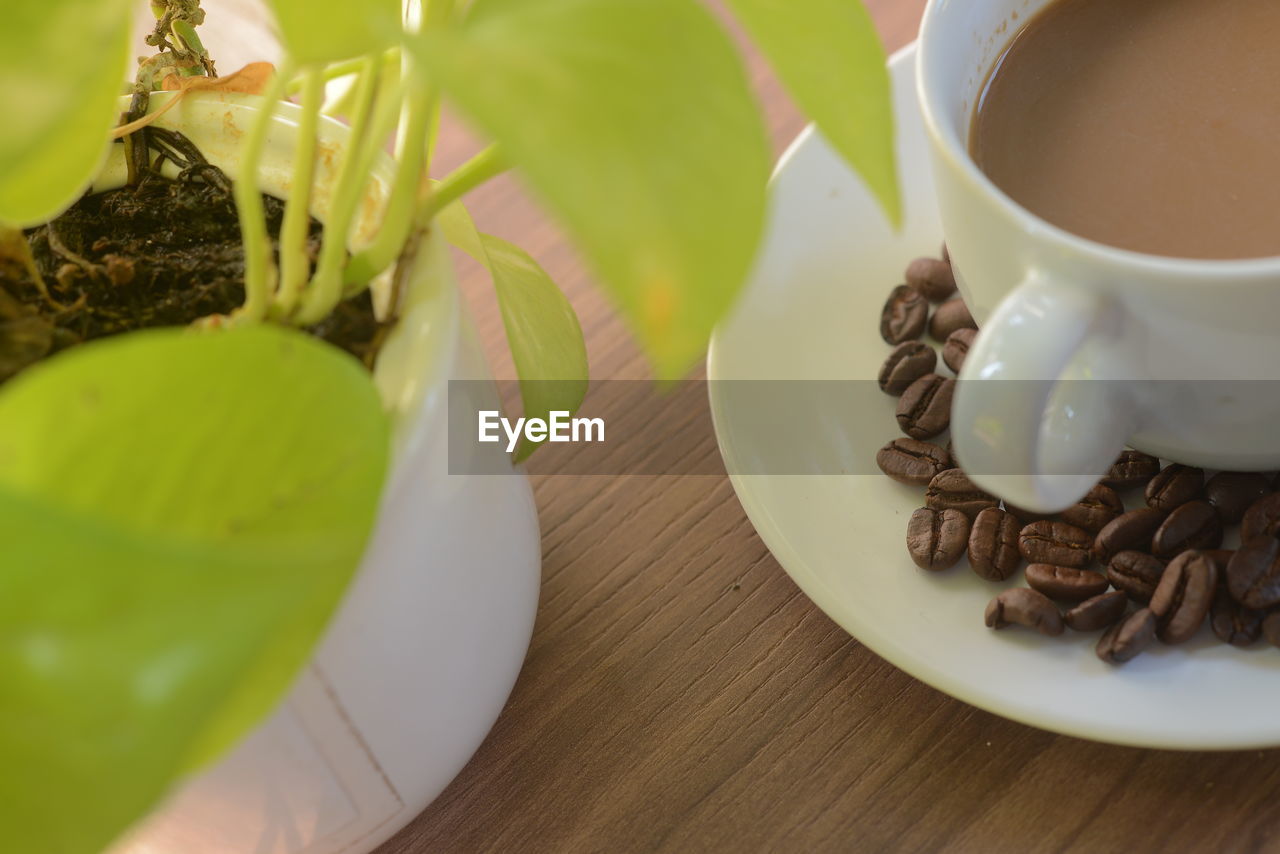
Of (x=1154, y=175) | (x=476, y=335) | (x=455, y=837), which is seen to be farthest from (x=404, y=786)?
(x=1154, y=175)

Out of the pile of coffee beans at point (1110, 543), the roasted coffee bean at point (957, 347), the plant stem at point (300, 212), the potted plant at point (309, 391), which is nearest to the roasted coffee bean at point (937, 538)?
the pile of coffee beans at point (1110, 543)

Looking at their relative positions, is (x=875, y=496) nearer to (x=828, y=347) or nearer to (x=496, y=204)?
(x=828, y=347)

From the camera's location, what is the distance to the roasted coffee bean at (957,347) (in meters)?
0.67

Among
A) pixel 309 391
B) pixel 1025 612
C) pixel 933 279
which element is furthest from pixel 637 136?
pixel 933 279

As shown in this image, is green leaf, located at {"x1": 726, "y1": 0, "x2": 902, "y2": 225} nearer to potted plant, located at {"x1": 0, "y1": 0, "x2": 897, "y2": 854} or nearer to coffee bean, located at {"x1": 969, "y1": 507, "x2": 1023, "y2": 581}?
potted plant, located at {"x1": 0, "y1": 0, "x2": 897, "y2": 854}

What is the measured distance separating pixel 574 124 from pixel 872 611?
345mm

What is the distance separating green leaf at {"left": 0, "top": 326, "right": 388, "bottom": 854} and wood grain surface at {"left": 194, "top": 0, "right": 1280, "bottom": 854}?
0.29 metres

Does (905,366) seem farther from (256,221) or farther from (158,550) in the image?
(158,550)

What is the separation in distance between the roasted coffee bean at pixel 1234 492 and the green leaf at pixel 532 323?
0.99 ft

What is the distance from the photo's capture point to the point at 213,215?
0.54 metres

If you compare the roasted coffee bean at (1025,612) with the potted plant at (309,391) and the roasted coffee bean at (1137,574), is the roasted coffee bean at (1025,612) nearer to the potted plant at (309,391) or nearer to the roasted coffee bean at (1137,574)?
the roasted coffee bean at (1137,574)

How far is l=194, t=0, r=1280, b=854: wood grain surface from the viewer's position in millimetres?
543

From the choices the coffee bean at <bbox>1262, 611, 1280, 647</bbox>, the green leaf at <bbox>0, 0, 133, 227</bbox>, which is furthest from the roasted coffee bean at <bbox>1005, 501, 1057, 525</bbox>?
the green leaf at <bbox>0, 0, 133, 227</bbox>

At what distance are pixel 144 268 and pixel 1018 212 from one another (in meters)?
0.36
